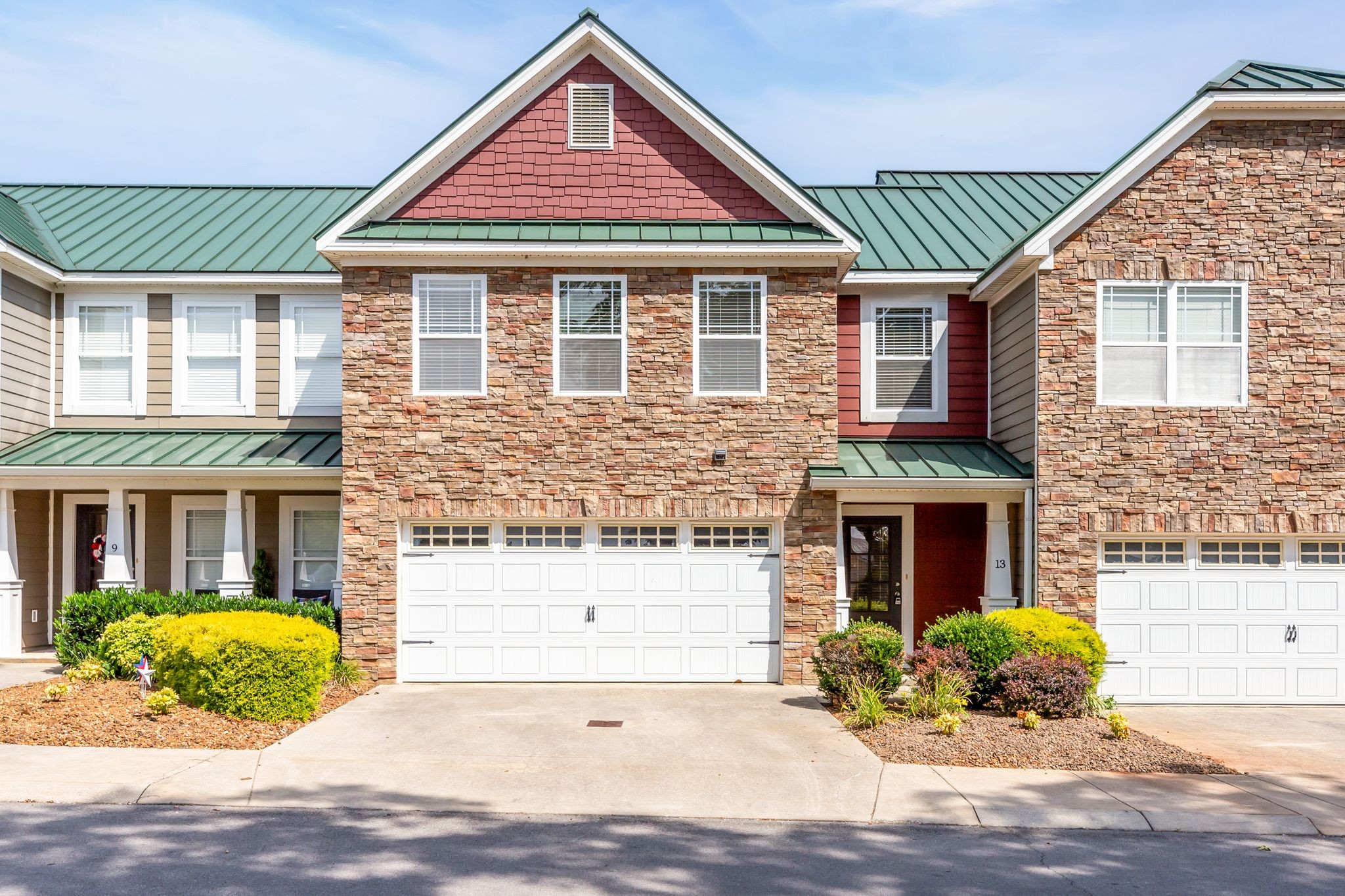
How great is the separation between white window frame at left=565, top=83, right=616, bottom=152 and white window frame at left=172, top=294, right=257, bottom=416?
6.09 m

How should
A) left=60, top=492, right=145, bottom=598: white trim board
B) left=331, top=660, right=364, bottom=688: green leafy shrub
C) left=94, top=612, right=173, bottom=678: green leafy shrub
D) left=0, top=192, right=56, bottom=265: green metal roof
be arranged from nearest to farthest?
left=94, top=612, right=173, bottom=678: green leafy shrub, left=331, top=660, right=364, bottom=688: green leafy shrub, left=0, top=192, right=56, bottom=265: green metal roof, left=60, top=492, right=145, bottom=598: white trim board

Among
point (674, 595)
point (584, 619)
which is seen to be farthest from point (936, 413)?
point (584, 619)

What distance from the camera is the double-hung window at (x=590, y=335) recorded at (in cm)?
1420

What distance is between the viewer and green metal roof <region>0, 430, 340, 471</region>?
1513 cm

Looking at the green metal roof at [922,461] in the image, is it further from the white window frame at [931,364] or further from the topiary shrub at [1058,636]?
the topiary shrub at [1058,636]

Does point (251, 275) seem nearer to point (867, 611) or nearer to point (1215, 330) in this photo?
point (867, 611)

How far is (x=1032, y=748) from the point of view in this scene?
1026 centimetres

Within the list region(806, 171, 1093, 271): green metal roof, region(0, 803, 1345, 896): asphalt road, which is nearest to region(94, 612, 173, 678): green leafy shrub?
region(0, 803, 1345, 896): asphalt road

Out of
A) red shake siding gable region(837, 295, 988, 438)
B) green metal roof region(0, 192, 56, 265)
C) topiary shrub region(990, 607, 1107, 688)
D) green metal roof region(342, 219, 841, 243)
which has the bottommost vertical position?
topiary shrub region(990, 607, 1107, 688)

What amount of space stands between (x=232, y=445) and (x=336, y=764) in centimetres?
774

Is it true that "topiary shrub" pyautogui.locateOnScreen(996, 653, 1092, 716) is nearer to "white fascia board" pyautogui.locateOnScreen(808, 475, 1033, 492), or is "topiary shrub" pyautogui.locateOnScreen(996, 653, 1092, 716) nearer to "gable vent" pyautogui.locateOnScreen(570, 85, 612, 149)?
"white fascia board" pyautogui.locateOnScreen(808, 475, 1033, 492)

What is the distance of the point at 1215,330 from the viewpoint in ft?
45.8

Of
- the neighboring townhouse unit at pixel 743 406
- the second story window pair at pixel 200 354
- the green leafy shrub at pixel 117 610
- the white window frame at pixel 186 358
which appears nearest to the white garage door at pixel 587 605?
the neighboring townhouse unit at pixel 743 406

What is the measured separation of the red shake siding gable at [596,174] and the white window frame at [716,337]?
90cm
